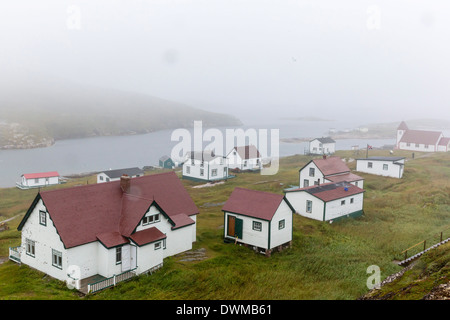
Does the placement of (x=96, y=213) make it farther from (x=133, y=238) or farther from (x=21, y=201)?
(x=21, y=201)

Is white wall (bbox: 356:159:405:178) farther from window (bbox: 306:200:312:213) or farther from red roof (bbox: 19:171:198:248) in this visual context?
red roof (bbox: 19:171:198:248)

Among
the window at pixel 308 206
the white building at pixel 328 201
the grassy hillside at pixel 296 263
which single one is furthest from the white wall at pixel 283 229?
the window at pixel 308 206

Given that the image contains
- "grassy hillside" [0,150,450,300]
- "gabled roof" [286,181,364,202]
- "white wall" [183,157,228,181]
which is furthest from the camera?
"white wall" [183,157,228,181]

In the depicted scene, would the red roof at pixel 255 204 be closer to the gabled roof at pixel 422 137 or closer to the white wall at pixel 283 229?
the white wall at pixel 283 229

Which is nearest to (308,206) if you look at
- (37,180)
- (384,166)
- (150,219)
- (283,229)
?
(283,229)

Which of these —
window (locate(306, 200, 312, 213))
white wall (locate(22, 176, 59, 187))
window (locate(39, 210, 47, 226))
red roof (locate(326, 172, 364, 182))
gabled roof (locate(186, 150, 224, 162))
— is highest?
window (locate(39, 210, 47, 226))

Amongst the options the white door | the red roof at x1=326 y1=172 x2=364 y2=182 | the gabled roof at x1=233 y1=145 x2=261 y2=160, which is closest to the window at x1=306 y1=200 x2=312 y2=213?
the red roof at x1=326 y1=172 x2=364 y2=182

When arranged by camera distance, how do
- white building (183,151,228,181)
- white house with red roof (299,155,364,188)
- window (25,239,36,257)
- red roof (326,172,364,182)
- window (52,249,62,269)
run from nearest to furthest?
window (52,249,62,269) → window (25,239,36,257) → red roof (326,172,364,182) → white house with red roof (299,155,364,188) → white building (183,151,228,181)
